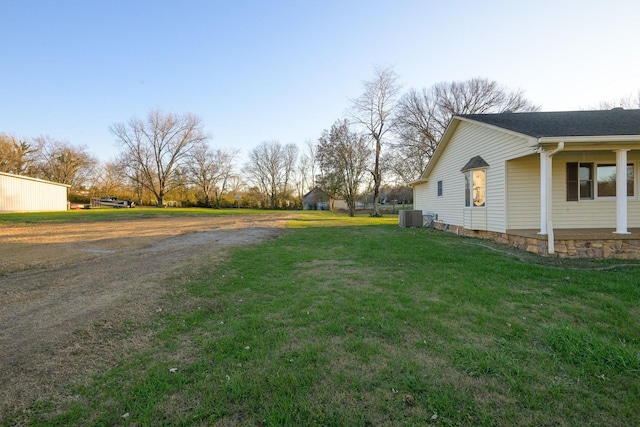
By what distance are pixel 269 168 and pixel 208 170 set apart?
33.2 ft

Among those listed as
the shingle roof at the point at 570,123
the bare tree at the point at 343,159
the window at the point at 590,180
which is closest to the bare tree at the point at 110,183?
the bare tree at the point at 343,159

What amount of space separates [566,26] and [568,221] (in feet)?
22.6

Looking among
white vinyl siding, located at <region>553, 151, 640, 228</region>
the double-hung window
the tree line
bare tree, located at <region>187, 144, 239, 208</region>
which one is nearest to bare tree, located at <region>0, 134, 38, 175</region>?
the tree line

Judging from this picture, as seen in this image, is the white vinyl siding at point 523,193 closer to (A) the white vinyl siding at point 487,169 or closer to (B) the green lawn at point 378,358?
(A) the white vinyl siding at point 487,169

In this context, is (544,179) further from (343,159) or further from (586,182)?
(343,159)

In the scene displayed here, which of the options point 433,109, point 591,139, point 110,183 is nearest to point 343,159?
point 433,109

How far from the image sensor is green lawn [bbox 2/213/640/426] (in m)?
Answer: 1.99

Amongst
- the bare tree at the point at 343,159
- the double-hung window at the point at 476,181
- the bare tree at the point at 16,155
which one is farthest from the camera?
the bare tree at the point at 16,155

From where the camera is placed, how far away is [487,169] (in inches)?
409

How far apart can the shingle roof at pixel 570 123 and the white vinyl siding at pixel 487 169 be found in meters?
0.40

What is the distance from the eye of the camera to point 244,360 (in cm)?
263

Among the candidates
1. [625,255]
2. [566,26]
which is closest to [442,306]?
[625,255]

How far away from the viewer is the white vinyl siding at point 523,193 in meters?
9.38

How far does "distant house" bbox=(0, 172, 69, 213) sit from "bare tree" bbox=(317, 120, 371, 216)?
2809 centimetres
